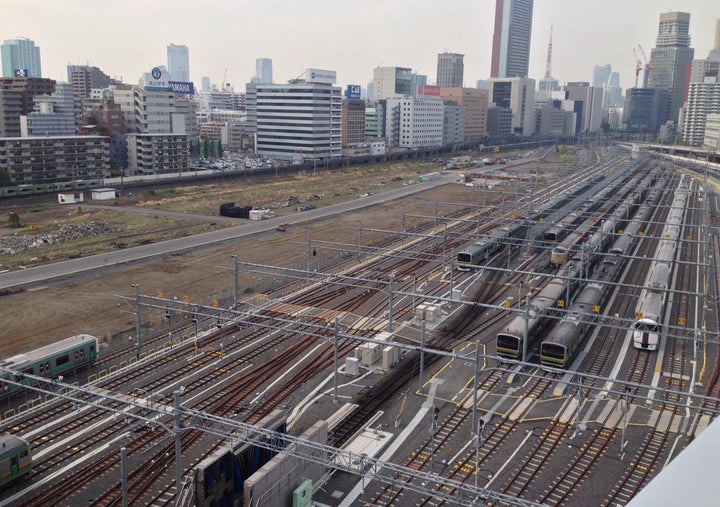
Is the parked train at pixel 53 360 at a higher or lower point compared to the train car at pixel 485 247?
lower

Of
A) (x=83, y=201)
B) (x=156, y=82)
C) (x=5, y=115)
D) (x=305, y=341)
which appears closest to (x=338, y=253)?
(x=305, y=341)

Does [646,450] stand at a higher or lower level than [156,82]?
lower

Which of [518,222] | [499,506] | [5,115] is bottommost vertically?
[499,506]

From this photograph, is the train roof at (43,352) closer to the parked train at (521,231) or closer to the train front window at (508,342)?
the train front window at (508,342)

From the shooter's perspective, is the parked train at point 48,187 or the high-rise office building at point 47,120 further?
the high-rise office building at point 47,120

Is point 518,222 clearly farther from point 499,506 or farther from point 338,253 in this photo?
point 499,506

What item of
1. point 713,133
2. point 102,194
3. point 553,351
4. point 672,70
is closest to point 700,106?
point 713,133

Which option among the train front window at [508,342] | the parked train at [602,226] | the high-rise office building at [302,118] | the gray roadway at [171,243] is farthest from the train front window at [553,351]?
the high-rise office building at [302,118]
